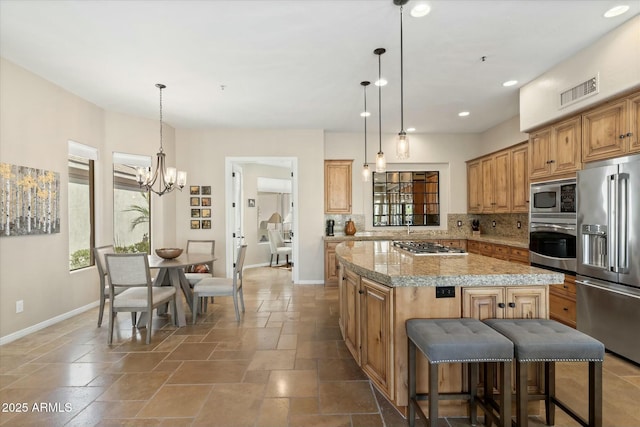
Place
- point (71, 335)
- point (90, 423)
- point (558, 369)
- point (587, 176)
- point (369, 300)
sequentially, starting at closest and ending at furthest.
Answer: point (90, 423) → point (369, 300) → point (558, 369) → point (587, 176) → point (71, 335)

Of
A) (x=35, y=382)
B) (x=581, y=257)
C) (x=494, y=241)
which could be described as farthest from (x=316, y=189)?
(x=35, y=382)

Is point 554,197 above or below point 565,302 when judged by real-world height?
above

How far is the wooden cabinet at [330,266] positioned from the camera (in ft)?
18.3

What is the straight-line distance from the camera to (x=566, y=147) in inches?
129

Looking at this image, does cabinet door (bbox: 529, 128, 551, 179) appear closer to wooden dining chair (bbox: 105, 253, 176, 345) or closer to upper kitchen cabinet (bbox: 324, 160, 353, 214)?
upper kitchen cabinet (bbox: 324, 160, 353, 214)

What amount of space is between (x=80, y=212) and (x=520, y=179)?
6365 mm

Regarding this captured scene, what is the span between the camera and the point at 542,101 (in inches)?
139

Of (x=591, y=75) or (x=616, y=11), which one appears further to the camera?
(x=591, y=75)

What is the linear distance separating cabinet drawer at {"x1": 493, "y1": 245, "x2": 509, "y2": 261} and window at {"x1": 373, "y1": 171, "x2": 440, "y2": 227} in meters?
1.66

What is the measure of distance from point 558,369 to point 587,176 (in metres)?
1.79

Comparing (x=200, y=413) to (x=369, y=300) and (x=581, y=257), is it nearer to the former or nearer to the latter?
(x=369, y=300)

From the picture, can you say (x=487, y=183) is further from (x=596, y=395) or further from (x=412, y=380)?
(x=412, y=380)

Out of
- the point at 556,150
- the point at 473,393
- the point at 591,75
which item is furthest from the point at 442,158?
the point at 473,393

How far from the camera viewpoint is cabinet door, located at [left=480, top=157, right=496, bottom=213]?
5.37 m
